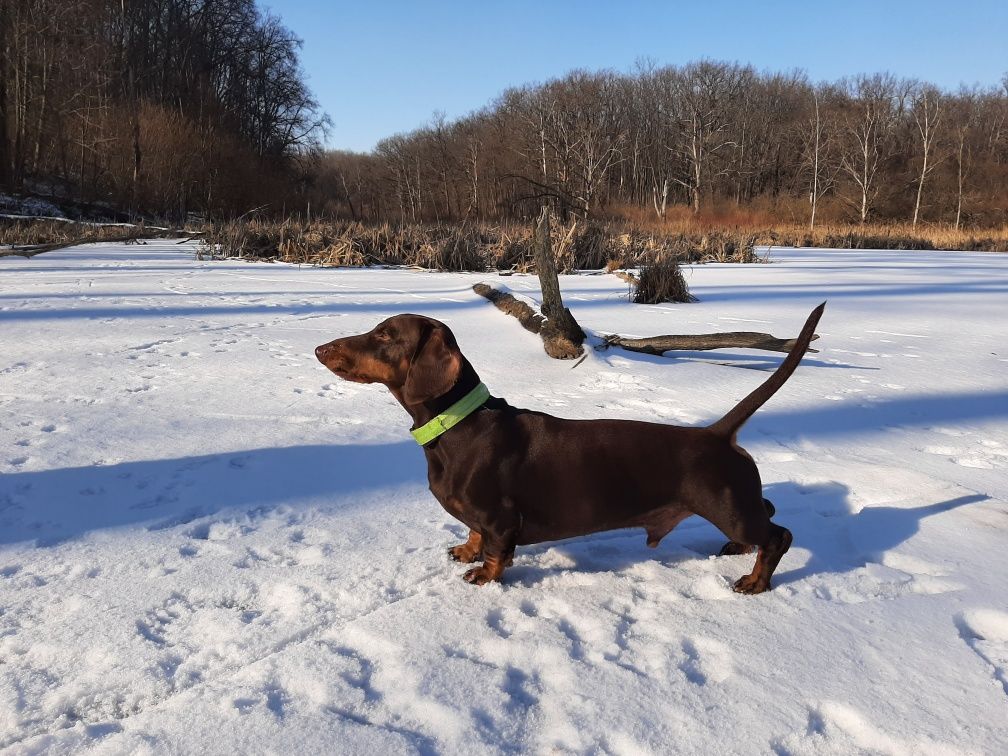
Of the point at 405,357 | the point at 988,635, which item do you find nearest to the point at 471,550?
the point at 405,357

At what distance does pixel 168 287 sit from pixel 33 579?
23.1 feet

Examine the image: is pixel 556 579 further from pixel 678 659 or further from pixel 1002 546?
pixel 1002 546

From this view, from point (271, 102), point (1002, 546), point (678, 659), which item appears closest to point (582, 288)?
point (1002, 546)

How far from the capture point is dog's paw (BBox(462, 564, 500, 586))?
209 cm

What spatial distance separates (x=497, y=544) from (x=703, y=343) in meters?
3.34

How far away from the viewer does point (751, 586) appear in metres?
2.08

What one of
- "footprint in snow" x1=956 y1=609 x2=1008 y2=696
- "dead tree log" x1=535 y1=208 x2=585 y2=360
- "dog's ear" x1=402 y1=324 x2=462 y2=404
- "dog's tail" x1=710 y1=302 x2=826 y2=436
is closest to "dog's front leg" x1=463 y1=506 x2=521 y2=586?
"dog's ear" x1=402 y1=324 x2=462 y2=404

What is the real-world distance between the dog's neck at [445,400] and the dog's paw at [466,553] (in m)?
0.44

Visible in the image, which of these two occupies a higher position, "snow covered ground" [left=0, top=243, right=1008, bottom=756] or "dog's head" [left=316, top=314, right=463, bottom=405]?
"dog's head" [left=316, top=314, right=463, bottom=405]

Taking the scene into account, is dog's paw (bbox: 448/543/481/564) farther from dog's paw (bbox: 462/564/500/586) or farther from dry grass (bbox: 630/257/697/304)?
dry grass (bbox: 630/257/697/304)

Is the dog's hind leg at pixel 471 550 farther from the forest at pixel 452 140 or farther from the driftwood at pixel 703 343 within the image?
the forest at pixel 452 140

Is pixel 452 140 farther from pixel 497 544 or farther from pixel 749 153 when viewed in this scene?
pixel 497 544

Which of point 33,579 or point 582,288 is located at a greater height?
point 582,288

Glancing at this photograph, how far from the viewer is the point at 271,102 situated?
40.1m
